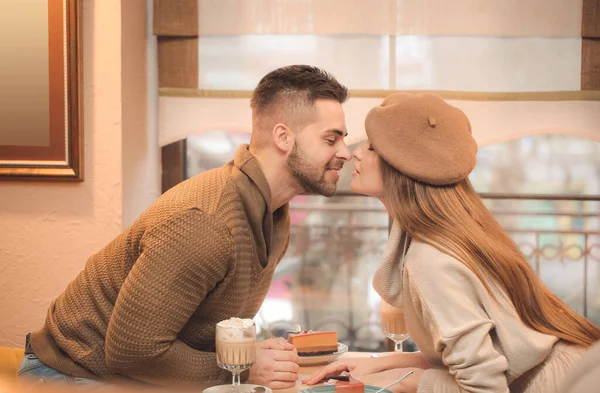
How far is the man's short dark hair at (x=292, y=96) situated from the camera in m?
1.99

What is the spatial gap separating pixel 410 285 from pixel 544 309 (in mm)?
325

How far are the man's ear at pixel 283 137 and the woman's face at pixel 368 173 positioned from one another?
0.27 m

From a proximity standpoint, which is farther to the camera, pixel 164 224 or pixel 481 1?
pixel 481 1

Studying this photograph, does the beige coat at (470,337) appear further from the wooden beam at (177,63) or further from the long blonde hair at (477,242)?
the wooden beam at (177,63)

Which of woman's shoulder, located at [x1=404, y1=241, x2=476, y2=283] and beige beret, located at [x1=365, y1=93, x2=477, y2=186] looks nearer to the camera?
woman's shoulder, located at [x1=404, y1=241, x2=476, y2=283]

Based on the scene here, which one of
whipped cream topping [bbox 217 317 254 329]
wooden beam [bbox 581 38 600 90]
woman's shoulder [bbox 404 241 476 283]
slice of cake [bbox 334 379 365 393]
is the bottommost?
slice of cake [bbox 334 379 365 393]

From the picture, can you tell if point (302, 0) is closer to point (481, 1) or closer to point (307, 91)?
point (481, 1)

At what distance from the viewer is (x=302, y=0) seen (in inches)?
121

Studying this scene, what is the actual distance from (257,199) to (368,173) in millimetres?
310

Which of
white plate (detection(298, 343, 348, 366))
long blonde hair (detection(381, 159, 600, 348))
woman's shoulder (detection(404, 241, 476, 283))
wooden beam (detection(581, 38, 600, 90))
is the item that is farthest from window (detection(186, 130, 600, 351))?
woman's shoulder (detection(404, 241, 476, 283))

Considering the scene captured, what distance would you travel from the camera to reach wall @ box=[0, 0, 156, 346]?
111 inches

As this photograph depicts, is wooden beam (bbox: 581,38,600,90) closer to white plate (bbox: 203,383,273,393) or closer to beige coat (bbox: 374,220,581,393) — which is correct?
beige coat (bbox: 374,220,581,393)

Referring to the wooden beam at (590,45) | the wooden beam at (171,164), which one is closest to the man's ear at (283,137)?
the wooden beam at (171,164)

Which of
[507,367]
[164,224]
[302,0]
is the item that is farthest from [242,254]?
[302,0]
